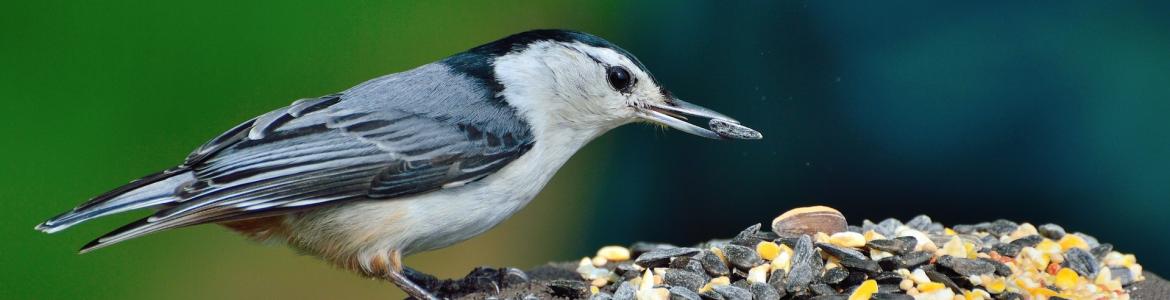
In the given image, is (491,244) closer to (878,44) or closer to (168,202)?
(878,44)

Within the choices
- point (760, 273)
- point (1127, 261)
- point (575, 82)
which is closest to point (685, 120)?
point (575, 82)

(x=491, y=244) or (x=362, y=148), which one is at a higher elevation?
(x=362, y=148)

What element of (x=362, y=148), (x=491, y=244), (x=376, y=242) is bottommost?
(x=491, y=244)

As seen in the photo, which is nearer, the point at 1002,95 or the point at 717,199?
the point at 1002,95

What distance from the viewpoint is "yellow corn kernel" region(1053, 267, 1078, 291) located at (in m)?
1.96

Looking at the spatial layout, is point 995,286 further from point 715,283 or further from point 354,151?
point 354,151

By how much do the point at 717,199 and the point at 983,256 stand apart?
1.06 meters

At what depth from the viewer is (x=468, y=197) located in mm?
2018

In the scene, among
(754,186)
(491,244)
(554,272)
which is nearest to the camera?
(554,272)

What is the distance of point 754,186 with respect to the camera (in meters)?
2.95

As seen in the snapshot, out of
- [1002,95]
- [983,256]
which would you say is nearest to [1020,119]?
[1002,95]

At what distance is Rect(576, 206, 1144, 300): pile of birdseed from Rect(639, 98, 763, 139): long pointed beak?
0.19 meters

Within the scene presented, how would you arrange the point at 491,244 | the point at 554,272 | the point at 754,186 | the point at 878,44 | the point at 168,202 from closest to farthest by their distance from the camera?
the point at 168,202
the point at 554,272
the point at 878,44
the point at 754,186
the point at 491,244

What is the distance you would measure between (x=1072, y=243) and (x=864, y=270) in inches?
21.1
